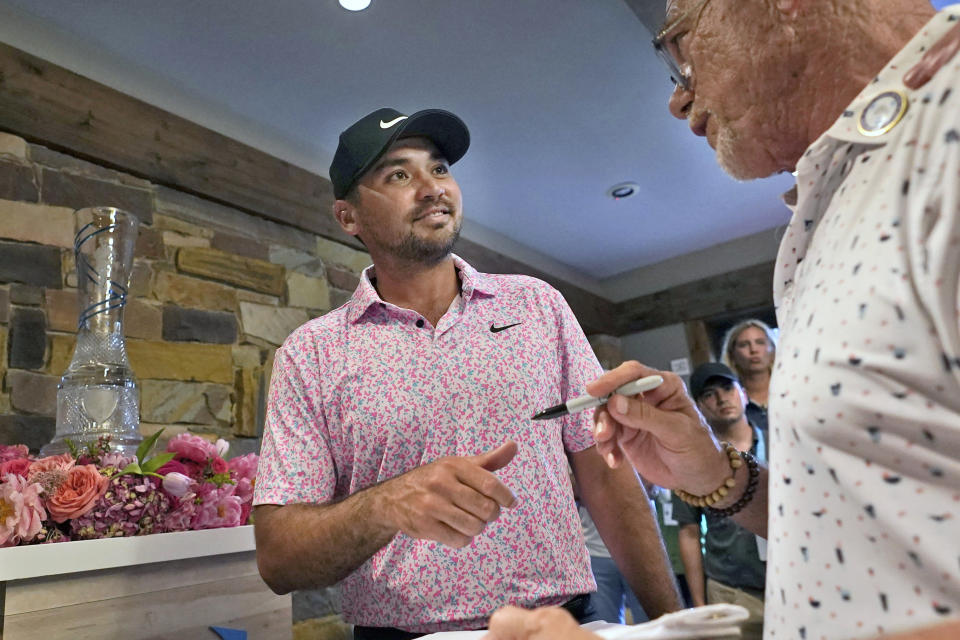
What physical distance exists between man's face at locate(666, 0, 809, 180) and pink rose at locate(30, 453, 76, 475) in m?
1.17

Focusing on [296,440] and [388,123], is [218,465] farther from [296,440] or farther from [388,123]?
[388,123]

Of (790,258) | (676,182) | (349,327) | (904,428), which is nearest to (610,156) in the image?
(676,182)

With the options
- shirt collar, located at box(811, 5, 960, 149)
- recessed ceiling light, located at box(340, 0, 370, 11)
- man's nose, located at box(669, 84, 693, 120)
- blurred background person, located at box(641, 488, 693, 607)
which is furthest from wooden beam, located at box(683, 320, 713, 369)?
shirt collar, located at box(811, 5, 960, 149)

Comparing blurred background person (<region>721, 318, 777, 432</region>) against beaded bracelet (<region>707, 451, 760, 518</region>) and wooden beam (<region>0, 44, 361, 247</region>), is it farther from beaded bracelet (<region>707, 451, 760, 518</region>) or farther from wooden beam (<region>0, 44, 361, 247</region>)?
beaded bracelet (<region>707, 451, 760, 518</region>)

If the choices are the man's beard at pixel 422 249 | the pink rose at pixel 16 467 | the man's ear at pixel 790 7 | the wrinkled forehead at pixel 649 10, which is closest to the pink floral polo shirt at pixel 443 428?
the man's beard at pixel 422 249

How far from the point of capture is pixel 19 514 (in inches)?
44.9

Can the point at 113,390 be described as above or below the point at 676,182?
below

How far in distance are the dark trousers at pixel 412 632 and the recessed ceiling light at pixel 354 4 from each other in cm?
195

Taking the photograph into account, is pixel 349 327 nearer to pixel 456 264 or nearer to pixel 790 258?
pixel 456 264

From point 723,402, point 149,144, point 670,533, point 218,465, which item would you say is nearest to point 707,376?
point 723,402

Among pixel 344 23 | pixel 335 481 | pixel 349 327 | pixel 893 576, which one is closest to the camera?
pixel 893 576

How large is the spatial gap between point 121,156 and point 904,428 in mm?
2581

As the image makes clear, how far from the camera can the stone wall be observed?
2111mm

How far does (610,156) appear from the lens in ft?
11.9
